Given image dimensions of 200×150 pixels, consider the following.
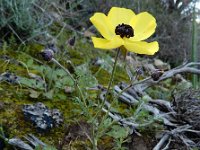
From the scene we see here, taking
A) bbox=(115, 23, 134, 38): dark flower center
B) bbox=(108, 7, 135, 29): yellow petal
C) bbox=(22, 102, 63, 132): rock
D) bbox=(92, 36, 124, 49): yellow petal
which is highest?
bbox=(108, 7, 135, 29): yellow petal

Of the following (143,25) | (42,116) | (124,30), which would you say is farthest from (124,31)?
(42,116)

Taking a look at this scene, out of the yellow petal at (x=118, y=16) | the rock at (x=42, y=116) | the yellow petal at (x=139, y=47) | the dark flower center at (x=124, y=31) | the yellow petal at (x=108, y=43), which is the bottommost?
the rock at (x=42, y=116)

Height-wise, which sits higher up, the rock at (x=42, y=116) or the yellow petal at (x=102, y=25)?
the yellow petal at (x=102, y=25)

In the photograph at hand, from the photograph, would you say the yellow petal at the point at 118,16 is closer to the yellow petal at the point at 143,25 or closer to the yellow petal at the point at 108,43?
the yellow petal at the point at 143,25

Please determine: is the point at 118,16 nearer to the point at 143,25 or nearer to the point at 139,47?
the point at 143,25

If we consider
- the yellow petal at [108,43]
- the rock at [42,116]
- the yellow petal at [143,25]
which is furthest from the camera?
the rock at [42,116]

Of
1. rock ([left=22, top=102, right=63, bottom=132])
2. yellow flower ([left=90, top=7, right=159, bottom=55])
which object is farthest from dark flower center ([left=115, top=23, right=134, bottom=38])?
rock ([left=22, top=102, right=63, bottom=132])

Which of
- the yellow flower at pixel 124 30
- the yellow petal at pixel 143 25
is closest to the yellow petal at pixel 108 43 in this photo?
the yellow flower at pixel 124 30

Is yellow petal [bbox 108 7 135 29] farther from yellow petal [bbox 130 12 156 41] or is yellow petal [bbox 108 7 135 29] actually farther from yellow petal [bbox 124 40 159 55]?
yellow petal [bbox 124 40 159 55]
